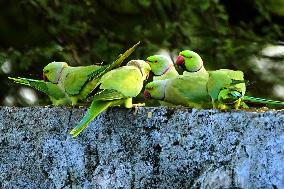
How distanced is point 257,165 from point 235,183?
121 mm

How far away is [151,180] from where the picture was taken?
3873 millimetres

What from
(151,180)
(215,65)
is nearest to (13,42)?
(215,65)

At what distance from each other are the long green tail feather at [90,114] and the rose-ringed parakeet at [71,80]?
29 cm

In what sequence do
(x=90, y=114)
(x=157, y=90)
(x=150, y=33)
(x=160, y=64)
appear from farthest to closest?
(x=150, y=33) < (x=160, y=64) < (x=157, y=90) < (x=90, y=114)

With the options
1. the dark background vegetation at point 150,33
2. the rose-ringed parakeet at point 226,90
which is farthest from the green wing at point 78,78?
the dark background vegetation at point 150,33

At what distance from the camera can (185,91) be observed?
13.0 feet

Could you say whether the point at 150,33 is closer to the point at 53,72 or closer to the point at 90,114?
the point at 53,72

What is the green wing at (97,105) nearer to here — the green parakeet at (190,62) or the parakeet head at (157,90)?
the parakeet head at (157,90)

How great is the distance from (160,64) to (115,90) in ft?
1.70

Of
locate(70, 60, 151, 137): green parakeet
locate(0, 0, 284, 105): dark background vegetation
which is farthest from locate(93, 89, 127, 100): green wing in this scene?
locate(0, 0, 284, 105): dark background vegetation

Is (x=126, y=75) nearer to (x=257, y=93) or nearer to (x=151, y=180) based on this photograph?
(x=151, y=180)

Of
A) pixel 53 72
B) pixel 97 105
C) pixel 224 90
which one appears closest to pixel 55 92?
pixel 53 72

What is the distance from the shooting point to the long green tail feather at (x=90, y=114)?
152 inches

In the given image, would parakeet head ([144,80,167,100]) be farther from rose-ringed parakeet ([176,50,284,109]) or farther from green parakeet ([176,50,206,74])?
rose-ringed parakeet ([176,50,284,109])
